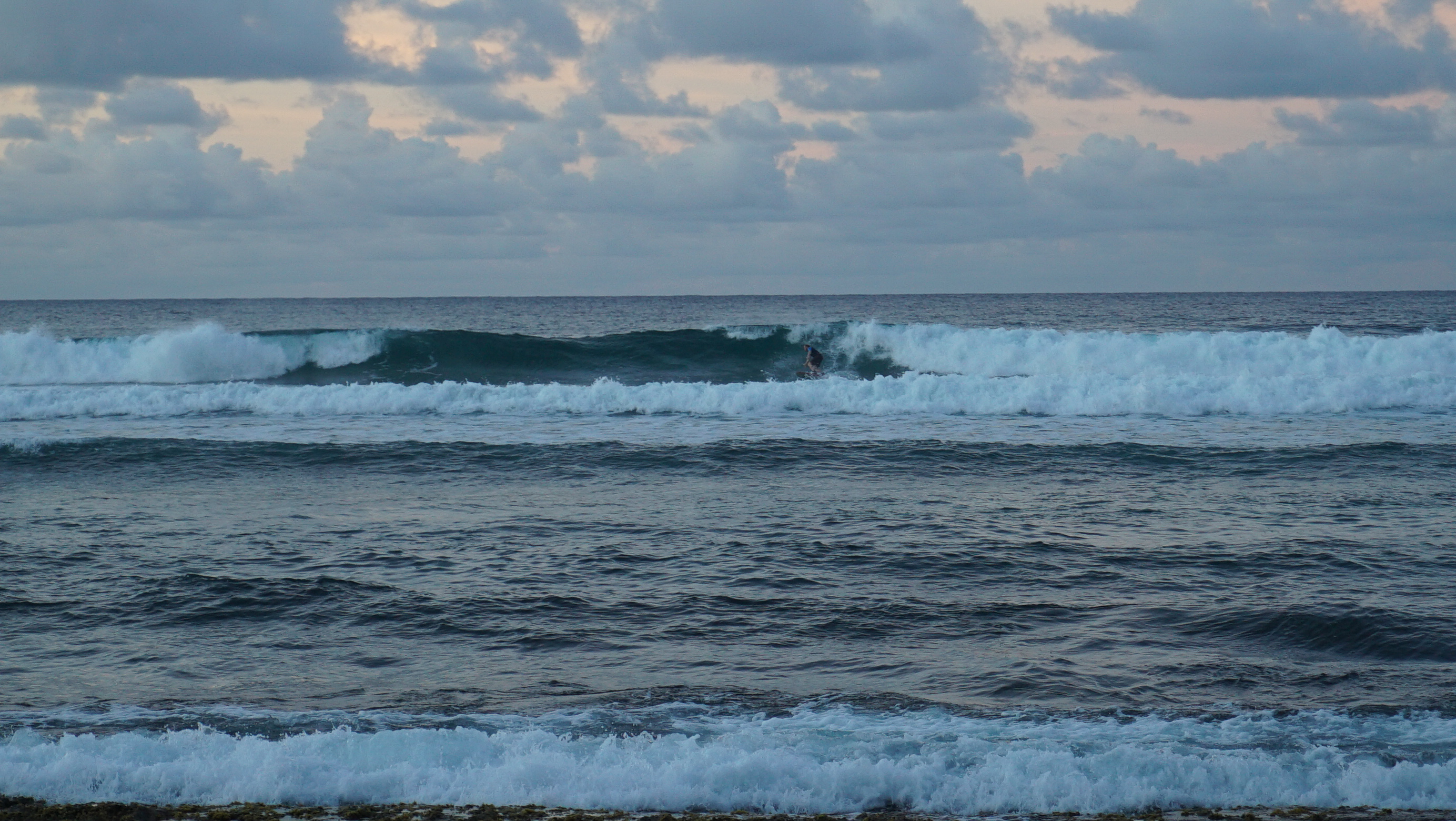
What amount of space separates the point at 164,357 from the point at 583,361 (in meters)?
11.4

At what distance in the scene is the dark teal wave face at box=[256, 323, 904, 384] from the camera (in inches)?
1125

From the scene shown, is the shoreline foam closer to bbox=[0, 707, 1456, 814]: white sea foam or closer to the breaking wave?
bbox=[0, 707, 1456, 814]: white sea foam

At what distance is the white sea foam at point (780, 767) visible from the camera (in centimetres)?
488

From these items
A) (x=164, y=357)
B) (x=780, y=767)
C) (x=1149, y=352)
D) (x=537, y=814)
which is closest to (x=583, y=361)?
(x=164, y=357)

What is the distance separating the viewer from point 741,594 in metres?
8.38

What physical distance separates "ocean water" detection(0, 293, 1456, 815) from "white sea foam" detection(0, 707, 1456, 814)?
0.02 m

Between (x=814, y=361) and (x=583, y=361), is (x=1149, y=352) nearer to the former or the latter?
(x=814, y=361)

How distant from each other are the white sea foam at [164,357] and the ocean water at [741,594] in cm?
778

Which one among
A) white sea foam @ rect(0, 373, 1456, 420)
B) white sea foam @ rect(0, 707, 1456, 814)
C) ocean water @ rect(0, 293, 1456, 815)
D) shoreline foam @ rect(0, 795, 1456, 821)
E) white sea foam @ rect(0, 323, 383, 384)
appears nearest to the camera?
shoreline foam @ rect(0, 795, 1456, 821)

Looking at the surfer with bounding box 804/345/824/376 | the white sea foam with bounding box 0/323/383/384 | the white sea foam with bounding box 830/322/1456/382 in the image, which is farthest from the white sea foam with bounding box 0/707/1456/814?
the white sea foam with bounding box 0/323/383/384

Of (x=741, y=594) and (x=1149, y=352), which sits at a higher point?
(x=1149, y=352)

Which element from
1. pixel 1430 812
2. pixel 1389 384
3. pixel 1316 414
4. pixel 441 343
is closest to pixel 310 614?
pixel 1430 812

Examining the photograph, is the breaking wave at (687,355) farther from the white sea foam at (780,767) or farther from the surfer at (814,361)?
the white sea foam at (780,767)

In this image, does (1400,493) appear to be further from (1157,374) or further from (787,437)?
(1157,374)
